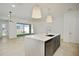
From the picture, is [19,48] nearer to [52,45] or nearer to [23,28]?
[23,28]

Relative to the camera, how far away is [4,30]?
99.3 inches

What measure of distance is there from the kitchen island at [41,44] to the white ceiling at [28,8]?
0.51m

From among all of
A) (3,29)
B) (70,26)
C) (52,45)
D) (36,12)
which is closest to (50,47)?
(52,45)

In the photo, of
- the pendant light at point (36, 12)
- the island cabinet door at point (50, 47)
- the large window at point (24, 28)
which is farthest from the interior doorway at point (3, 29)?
the island cabinet door at point (50, 47)

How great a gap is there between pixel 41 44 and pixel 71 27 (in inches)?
30.9

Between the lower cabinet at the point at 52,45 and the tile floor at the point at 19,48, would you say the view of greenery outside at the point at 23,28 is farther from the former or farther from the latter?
the lower cabinet at the point at 52,45

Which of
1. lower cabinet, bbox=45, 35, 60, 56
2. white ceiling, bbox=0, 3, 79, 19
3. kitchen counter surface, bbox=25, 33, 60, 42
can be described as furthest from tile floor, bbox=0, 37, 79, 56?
white ceiling, bbox=0, 3, 79, 19

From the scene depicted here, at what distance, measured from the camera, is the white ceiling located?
238 cm

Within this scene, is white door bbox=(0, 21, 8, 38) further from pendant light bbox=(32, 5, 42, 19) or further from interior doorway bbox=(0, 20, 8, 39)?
pendant light bbox=(32, 5, 42, 19)

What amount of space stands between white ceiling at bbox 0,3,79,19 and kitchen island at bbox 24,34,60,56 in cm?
51

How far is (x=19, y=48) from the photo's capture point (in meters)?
2.46

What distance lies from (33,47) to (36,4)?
943mm

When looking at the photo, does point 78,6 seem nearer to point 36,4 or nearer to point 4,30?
point 36,4

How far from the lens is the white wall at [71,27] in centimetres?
246
